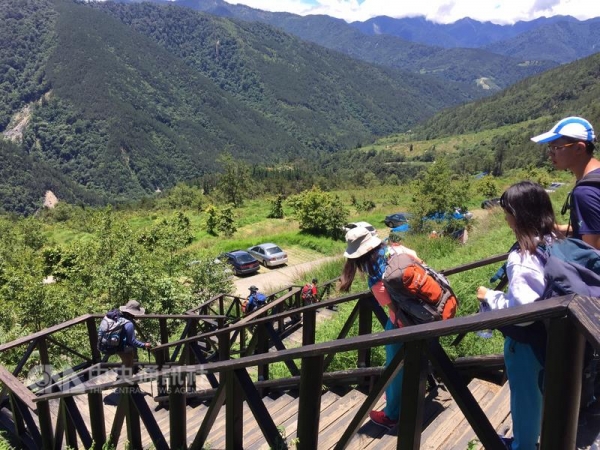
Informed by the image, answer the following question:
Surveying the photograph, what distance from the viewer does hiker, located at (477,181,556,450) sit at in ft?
6.52

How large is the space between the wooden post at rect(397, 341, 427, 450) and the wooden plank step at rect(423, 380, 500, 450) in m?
1.08

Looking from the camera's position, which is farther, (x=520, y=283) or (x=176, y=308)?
(x=176, y=308)

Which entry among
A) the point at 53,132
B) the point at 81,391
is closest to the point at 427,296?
the point at 81,391

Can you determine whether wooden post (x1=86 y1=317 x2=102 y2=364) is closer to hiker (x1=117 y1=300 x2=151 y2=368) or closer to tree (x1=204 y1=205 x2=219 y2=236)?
hiker (x1=117 y1=300 x2=151 y2=368)

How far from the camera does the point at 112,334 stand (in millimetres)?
5250

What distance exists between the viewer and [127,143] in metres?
170

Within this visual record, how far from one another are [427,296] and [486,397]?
1.38 m

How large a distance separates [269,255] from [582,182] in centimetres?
1948

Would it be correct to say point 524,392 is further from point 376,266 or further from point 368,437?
point 368,437

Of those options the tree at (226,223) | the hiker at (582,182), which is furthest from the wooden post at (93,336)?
the tree at (226,223)

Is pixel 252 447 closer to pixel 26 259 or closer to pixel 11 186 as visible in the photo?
pixel 26 259

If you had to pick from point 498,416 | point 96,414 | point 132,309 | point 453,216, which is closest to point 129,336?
point 132,309

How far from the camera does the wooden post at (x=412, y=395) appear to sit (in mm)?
1688

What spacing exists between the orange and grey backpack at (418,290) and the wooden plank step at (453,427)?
0.86 meters
